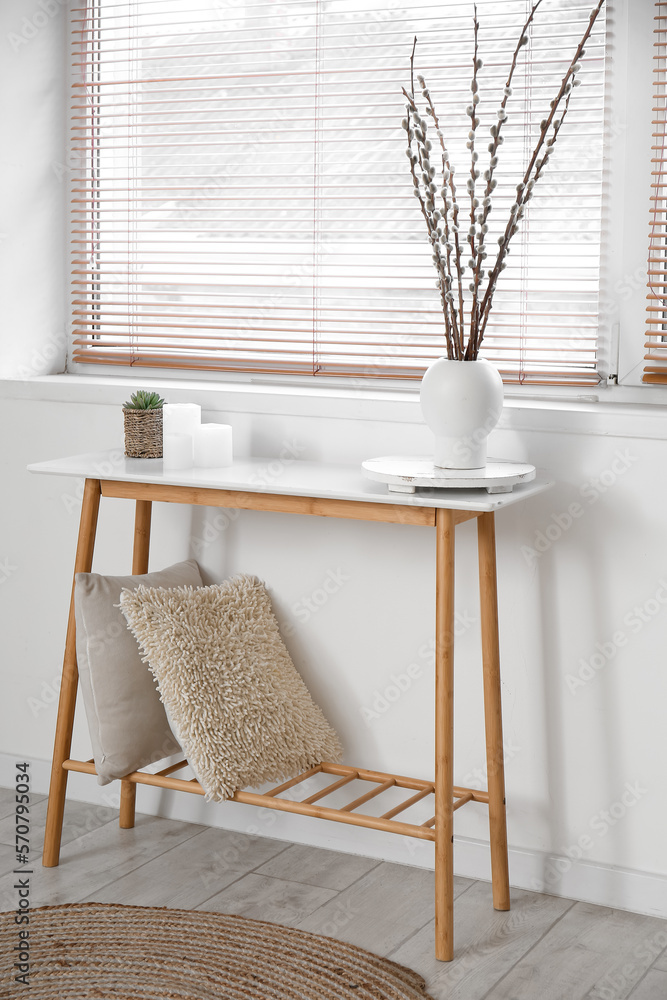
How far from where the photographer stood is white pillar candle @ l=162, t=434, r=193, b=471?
7.38 feet

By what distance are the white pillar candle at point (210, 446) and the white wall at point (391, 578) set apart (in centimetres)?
19

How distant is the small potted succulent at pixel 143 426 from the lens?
7.63ft

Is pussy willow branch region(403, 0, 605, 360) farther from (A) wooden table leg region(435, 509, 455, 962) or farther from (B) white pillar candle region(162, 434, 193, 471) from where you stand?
(B) white pillar candle region(162, 434, 193, 471)

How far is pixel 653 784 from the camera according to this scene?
2154 millimetres

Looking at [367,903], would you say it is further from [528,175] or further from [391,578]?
[528,175]

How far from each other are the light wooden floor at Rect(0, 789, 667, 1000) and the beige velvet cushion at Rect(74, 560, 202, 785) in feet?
0.74

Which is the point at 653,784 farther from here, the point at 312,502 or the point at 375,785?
the point at 312,502

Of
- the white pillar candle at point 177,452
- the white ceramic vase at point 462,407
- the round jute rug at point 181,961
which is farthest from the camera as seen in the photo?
the white pillar candle at point 177,452

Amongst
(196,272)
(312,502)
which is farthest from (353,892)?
(196,272)

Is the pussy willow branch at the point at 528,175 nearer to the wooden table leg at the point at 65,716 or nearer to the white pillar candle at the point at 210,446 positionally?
the white pillar candle at the point at 210,446

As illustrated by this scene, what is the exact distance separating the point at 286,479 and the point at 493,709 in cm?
57

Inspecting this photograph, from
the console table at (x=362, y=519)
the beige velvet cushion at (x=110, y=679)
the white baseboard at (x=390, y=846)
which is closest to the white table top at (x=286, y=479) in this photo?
the console table at (x=362, y=519)

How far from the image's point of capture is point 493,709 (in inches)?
84.5

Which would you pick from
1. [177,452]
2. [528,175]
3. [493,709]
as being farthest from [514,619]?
[528,175]
